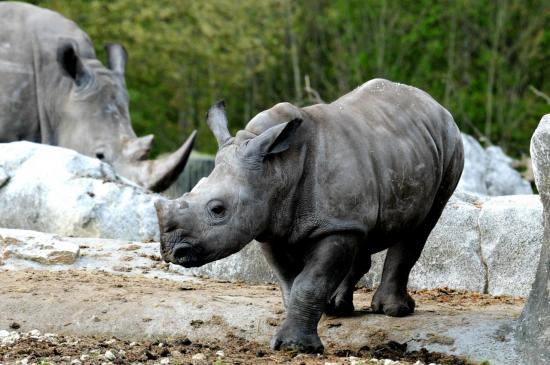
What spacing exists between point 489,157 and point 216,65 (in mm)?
13216

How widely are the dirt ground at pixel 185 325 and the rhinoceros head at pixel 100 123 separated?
5123 mm

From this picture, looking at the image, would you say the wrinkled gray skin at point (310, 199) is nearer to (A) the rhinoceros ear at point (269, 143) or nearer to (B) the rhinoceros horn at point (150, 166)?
(A) the rhinoceros ear at point (269, 143)

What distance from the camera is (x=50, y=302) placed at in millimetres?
7750

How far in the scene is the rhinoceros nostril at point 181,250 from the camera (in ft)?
21.5

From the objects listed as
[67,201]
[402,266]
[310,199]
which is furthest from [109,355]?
[67,201]

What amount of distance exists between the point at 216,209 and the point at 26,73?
7.75 metres

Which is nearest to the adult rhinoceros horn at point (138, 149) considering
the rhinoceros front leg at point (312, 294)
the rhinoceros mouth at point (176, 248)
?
the rhinoceros front leg at point (312, 294)

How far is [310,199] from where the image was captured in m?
6.90

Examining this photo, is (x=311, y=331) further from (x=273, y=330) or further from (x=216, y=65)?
(x=216, y=65)

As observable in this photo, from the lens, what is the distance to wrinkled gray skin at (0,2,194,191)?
45.1ft

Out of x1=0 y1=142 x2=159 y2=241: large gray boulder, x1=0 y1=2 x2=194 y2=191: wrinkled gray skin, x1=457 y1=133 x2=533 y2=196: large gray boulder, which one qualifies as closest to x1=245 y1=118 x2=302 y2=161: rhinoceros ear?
x1=0 y1=142 x2=159 y2=241: large gray boulder

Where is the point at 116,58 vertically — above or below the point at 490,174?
above

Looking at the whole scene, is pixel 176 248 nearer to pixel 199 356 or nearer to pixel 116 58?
pixel 199 356

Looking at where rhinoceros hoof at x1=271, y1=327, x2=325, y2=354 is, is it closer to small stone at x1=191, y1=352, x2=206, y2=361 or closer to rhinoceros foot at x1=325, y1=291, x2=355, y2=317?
small stone at x1=191, y1=352, x2=206, y2=361
